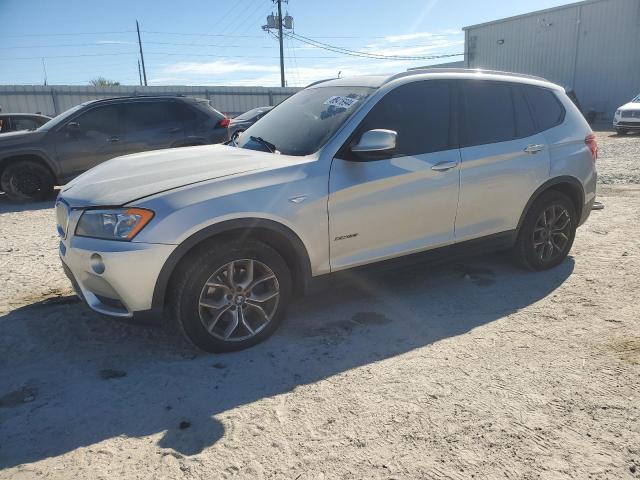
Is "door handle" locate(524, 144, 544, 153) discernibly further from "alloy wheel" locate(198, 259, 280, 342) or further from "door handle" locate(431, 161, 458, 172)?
"alloy wheel" locate(198, 259, 280, 342)

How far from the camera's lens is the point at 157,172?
3.45 metres

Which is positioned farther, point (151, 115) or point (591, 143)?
point (151, 115)

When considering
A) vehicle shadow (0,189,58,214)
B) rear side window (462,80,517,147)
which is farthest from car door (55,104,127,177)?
rear side window (462,80,517,147)

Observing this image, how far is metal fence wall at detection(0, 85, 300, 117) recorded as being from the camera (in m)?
20.6

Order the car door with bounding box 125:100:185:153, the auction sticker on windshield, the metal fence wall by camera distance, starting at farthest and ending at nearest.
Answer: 1. the metal fence wall
2. the car door with bounding box 125:100:185:153
3. the auction sticker on windshield

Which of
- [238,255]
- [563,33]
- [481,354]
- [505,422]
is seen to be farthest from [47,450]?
[563,33]

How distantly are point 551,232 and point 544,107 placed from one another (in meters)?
1.17

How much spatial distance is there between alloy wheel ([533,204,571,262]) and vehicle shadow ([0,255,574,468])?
1.10 feet

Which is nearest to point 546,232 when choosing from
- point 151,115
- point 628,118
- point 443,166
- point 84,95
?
point 443,166

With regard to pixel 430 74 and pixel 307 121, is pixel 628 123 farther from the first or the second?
pixel 307 121

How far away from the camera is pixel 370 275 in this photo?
148 inches

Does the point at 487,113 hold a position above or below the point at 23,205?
above

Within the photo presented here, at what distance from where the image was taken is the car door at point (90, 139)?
27.9 feet

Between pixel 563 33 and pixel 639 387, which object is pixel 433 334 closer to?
pixel 639 387
